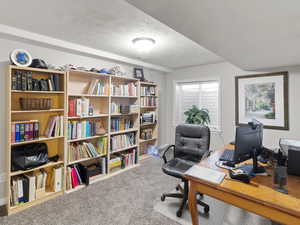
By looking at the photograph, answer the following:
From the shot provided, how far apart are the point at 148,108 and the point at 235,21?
10.1ft

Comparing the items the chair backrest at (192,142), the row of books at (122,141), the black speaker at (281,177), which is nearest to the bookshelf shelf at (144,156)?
the row of books at (122,141)

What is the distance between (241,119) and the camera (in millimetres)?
3514

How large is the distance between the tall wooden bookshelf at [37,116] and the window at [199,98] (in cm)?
298

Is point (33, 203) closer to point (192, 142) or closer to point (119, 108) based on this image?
point (119, 108)

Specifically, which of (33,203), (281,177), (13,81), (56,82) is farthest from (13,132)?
(281,177)

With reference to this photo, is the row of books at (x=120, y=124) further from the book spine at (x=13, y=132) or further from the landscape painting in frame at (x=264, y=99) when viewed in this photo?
the landscape painting in frame at (x=264, y=99)

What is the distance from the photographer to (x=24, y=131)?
2143 millimetres

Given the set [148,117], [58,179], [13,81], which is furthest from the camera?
[148,117]

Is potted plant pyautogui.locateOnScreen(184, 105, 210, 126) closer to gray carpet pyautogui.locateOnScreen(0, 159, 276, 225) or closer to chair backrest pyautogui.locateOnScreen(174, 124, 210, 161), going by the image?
chair backrest pyautogui.locateOnScreen(174, 124, 210, 161)

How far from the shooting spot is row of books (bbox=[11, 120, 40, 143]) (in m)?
2.07

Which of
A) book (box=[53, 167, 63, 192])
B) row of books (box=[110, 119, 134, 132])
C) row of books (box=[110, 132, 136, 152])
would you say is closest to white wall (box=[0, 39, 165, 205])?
book (box=[53, 167, 63, 192])

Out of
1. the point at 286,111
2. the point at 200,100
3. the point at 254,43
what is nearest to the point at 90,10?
the point at 254,43

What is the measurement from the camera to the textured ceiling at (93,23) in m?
1.63

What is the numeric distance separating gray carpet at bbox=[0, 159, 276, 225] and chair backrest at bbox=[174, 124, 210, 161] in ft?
1.91
